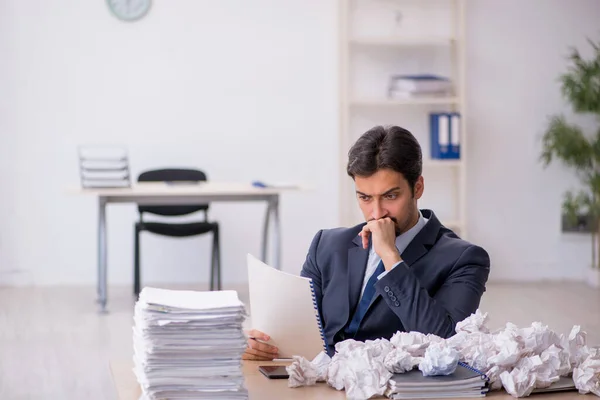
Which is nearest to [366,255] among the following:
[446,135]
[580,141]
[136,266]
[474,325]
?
[474,325]

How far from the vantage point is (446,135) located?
6.88 m

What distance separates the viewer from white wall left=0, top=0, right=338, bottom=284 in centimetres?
690

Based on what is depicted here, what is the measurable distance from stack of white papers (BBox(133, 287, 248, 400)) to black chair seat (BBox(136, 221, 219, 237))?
465 cm

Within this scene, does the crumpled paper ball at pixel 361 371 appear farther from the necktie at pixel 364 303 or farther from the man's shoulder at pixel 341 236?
the man's shoulder at pixel 341 236

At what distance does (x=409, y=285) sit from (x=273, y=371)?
46 centimetres

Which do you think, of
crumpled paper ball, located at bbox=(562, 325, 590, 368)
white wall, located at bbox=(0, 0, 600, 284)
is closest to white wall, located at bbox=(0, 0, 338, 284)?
white wall, located at bbox=(0, 0, 600, 284)

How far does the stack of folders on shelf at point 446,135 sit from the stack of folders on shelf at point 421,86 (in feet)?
0.59

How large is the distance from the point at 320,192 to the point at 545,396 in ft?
17.8

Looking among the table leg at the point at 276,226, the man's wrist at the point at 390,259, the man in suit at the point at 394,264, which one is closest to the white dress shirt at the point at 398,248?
the man in suit at the point at 394,264

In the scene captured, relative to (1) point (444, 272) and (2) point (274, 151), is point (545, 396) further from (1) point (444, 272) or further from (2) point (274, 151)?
(2) point (274, 151)

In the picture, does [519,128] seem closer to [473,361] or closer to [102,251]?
[102,251]

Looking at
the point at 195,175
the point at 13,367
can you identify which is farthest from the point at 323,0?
the point at 13,367

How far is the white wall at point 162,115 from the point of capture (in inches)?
272

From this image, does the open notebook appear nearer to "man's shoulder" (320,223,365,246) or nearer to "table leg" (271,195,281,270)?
"man's shoulder" (320,223,365,246)
